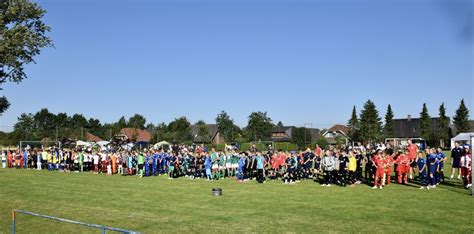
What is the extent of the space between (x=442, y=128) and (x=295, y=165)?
195 ft

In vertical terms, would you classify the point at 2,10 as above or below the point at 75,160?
above

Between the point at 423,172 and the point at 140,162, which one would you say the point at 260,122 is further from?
the point at 423,172

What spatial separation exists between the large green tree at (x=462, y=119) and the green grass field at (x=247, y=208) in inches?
2767

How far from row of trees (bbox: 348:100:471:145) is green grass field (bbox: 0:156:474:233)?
48.0 meters

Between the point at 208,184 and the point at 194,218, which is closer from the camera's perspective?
the point at 194,218

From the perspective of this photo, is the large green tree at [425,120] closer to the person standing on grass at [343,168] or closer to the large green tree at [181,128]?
the large green tree at [181,128]

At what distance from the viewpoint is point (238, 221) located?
13.1 meters

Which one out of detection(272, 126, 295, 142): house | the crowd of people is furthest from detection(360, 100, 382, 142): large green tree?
the crowd of people

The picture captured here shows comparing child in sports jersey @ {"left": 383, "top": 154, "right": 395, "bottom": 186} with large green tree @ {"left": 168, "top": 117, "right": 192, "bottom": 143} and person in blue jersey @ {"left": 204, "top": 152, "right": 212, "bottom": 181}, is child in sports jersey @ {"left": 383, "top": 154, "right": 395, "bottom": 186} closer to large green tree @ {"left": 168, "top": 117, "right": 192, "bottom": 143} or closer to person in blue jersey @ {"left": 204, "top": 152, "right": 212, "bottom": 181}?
person in blue jersey @ {"left": 204, "top": 152, "right": 212, "bottom": 181}

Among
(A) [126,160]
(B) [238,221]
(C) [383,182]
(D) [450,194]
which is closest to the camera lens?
(B) [238,221]

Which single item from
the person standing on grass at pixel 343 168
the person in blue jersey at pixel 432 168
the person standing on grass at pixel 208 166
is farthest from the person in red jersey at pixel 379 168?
the person standing on grass at pixel 208 166

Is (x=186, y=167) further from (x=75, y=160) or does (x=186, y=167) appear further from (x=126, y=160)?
(x=75, y=160)

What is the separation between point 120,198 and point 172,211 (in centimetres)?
432

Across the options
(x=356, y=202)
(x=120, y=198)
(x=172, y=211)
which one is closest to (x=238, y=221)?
(x=172, y=211)
